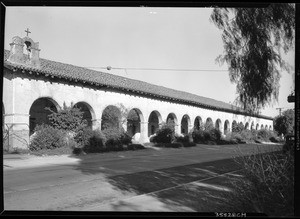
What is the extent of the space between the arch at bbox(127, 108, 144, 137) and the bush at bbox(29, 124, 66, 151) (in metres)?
5.23

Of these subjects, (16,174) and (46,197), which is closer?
(46,197)

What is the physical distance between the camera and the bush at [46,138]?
16.4 metres

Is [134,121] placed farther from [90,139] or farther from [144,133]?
[90,139]

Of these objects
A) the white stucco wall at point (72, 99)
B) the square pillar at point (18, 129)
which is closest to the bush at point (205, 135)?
the white stucco wall at point (72, 99)

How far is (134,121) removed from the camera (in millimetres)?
22297

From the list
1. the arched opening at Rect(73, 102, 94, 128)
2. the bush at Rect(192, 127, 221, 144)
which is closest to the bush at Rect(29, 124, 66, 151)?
the arched opening at Rect(73, 102, 94, 128)

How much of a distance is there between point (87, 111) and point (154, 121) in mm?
6728

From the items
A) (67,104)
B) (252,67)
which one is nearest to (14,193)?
(252,67)

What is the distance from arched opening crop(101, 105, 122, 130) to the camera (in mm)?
20061

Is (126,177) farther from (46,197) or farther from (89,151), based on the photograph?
(89,151)

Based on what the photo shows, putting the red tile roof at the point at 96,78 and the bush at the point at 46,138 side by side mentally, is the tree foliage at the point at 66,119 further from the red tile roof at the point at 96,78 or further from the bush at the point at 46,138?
the red tile roof at the point at 96,78

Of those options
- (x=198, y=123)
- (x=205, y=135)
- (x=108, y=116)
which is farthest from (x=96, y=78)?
(x=198, y=123)

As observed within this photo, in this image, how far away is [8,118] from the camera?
15.9 meters

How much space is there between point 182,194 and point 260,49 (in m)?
3.46
